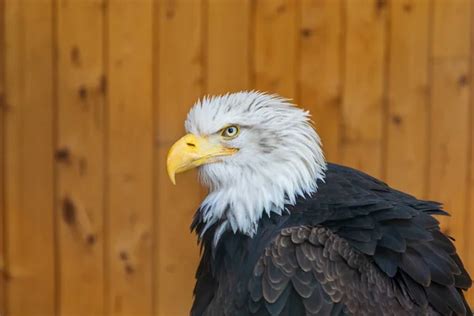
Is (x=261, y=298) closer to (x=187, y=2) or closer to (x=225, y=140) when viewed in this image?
(x=225, y=140)

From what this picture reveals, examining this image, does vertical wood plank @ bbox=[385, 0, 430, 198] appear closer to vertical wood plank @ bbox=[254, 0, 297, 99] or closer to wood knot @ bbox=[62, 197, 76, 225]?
vertical wood plank @ bbox=[254, 0, 297, 99]

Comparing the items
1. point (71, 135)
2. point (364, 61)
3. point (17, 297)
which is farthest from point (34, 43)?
point (364, 61)

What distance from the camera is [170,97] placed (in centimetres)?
349

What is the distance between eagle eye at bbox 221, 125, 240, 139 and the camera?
246cm

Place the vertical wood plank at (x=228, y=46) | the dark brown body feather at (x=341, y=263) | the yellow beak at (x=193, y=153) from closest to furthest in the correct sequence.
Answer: the dark brown body feather at (x=341, y=263), the yellow beak at (x=193, y=153), the vertical wood plank at (x=228, y=46)

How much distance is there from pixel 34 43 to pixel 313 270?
174 centimetres

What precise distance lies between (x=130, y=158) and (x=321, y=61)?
844 millimetres

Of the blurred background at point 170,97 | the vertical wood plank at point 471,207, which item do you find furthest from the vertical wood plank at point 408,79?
the vertical wood plank at point 471,207

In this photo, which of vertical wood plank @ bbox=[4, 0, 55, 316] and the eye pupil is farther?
vertical wood plank @ bbox=[4, 0, 55, 316]

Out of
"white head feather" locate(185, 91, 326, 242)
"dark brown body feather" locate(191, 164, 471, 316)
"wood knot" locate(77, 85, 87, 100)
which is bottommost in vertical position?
"dark brown body feather" locate(191, 164, 471, 316)

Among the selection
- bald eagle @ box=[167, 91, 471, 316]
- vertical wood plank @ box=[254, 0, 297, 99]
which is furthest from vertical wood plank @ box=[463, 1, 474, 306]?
bald eagle @ box=[167, 91, 471, 316]

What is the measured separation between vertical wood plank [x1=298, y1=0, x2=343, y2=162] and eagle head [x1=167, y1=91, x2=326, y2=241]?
1.00m

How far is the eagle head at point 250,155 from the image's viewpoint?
2.46 meters

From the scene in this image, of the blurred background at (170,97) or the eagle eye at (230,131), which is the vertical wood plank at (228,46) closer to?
the blurred background at (170,97)
